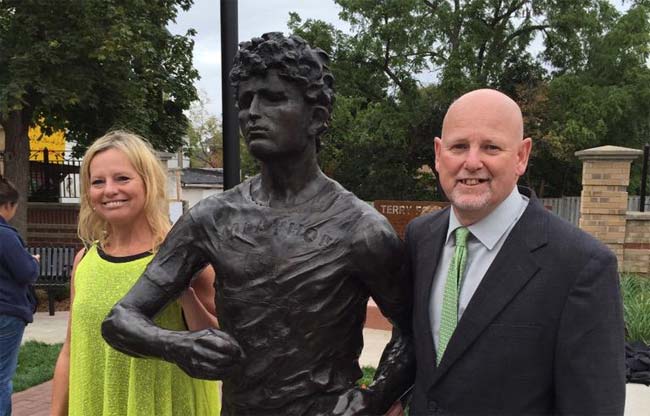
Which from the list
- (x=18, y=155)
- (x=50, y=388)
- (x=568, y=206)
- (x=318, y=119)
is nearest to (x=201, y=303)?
(x=318, y=119)

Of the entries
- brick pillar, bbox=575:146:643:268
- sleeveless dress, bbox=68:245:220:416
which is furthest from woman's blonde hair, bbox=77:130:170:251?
brick pillar, bbox=575:146:643:268

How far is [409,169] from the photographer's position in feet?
63.2

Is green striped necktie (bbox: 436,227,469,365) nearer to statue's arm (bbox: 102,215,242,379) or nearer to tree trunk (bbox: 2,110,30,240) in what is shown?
statue's arm (bbox: 102,215,242,379)

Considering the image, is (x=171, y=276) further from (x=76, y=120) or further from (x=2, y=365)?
(x=76, y=120)

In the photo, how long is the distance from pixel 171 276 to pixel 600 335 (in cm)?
115

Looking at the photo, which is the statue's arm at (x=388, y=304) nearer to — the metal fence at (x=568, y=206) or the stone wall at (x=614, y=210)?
the stone wall at (x=614, y=210)

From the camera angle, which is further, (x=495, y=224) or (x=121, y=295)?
(x=121, y=295)

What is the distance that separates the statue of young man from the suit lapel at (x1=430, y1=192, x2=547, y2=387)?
0.66ft

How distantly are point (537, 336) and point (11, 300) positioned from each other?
3.57m

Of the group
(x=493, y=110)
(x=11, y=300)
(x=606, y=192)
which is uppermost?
(x=493, y=110)

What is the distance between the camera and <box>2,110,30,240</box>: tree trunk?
32.4 feet

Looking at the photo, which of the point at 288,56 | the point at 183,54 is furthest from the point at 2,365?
the point at 183,54

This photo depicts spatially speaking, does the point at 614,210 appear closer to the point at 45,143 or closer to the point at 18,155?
the point at 18,155

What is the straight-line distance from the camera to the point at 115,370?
1994mm
